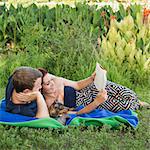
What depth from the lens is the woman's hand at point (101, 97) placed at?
533 cm

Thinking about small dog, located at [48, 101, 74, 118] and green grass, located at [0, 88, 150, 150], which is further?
small dog, located at [48, 101, 74, 118]

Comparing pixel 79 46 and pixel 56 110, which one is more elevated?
pixel 79 46

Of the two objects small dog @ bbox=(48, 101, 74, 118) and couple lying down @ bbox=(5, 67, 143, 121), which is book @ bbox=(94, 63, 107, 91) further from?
small dog @ bbox=(48, 101, 74, 118)

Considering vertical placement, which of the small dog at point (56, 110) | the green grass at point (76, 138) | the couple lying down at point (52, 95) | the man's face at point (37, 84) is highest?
the man's face at point (37, 84)

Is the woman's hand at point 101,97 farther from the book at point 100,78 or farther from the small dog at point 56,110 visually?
the small dog at point 56,110

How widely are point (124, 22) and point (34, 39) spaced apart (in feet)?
3.75

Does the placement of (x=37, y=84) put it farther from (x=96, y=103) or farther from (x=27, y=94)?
(x=96, y=103)

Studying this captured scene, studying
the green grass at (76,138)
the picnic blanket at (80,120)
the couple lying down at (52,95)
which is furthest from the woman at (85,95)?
the green grass at (76,138)

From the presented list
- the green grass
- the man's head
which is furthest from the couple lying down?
the green grass

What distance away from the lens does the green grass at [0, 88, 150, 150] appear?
4715mm

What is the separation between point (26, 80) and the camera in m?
5.19

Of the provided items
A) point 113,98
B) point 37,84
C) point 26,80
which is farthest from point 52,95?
point 113,98

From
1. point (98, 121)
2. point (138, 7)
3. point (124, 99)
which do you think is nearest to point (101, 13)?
point (138, 7)

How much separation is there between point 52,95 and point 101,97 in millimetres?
473
